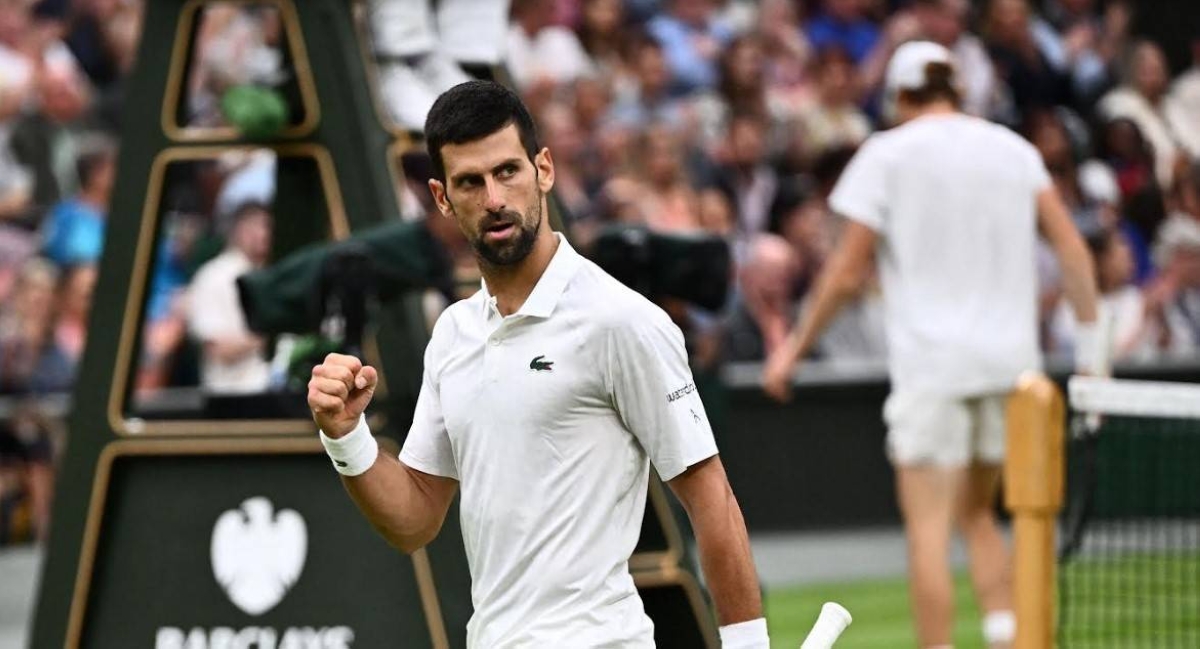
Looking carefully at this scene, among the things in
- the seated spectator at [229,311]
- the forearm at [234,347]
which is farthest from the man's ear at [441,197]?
the forearm at [234,347]

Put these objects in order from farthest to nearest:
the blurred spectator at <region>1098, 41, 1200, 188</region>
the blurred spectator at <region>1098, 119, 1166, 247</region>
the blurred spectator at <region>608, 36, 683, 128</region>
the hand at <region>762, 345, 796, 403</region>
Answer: the blurred spectator at <region>1098, 41, 1200, 188</region>
the blurred spectator at <region>1098, 119, 1166, 247</region>
the blurred spectator at <region>608, 36, 683, 128</region>
the hand at <region>762, 345, 796, 403</region>

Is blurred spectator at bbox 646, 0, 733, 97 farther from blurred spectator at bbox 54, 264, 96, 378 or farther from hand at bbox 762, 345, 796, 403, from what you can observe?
hand at bbox 762, 345, 796, 403

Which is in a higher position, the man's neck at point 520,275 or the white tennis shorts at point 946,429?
the man's neck at point 520,275

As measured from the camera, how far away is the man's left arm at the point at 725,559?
442cm

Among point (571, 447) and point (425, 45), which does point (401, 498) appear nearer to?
point (571, 447)

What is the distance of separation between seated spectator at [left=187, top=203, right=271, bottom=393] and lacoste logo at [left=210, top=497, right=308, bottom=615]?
4441 mm

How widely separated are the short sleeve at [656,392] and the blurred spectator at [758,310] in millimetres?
10733

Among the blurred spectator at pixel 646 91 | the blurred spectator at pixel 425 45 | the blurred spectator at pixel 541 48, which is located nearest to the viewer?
the blurred spectator at pixel 425 45

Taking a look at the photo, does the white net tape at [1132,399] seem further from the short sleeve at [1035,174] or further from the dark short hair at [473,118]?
the dark short hair at [473,118]

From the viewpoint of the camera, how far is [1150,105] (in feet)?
64.2

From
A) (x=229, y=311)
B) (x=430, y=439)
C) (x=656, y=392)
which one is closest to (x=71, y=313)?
(x=229, y=311)

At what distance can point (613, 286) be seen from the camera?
180 inches

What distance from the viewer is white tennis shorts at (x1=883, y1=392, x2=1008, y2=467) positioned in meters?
8.49

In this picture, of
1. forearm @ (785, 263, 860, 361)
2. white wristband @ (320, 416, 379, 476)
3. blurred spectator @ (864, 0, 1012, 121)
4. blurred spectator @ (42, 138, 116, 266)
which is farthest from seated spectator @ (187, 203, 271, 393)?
white wristband @ (320, 416, 379, 476)
